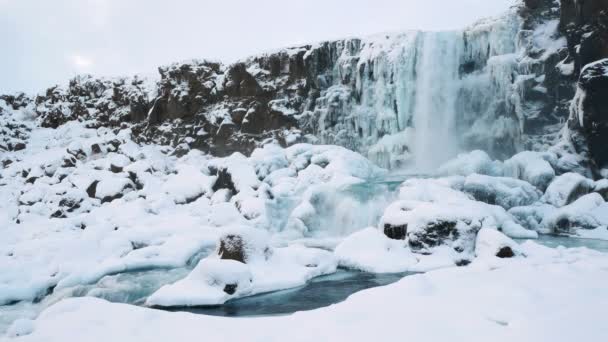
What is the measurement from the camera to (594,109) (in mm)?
18750

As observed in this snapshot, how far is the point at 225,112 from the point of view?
35.8 metres

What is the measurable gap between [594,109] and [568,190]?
16.2ft

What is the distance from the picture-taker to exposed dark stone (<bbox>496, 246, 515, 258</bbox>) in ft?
32.9

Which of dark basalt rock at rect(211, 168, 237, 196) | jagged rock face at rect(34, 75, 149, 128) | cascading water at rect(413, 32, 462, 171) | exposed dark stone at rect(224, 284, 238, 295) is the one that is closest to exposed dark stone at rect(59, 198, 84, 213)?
dark basalt rock at rect(211, 168, 237, 196)

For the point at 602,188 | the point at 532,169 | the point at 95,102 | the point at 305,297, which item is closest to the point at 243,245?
the point at 305,297

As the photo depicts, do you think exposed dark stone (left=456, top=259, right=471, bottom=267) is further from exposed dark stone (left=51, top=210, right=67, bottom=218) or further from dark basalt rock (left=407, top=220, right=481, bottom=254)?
exposed dark stone (left=51, top=210, right=67, bottom=218)

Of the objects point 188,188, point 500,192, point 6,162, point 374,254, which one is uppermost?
point 500,192

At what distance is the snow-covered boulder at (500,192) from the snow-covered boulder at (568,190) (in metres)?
0.70

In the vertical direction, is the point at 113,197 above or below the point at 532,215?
below

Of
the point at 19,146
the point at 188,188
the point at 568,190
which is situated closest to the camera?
the point at 568,190

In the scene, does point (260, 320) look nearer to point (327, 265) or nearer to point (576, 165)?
point (327, 265)

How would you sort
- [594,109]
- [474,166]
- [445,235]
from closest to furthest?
[445,235] → [594,109] → [474,166]

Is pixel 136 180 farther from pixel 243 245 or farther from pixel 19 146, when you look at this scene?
pixel 19 146

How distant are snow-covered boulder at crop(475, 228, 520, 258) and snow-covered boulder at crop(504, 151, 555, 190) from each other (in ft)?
29.5
